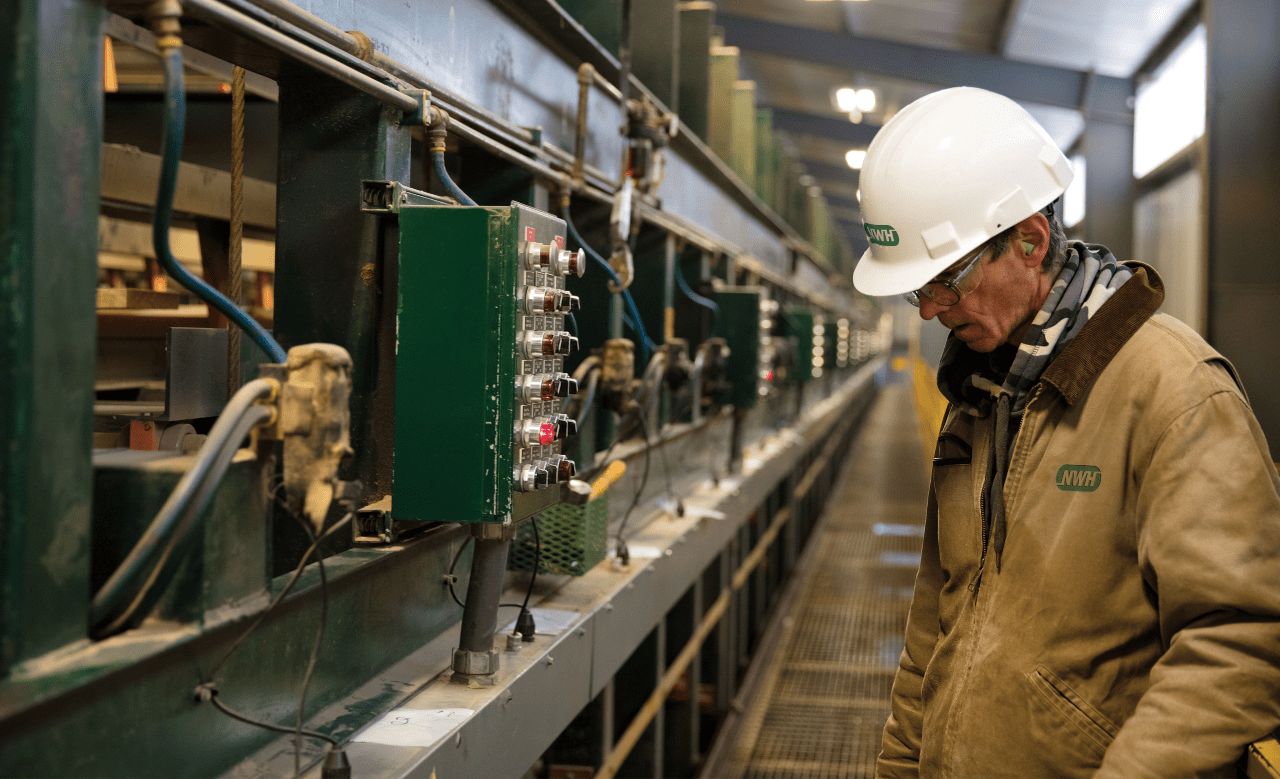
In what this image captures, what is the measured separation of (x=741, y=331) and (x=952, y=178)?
321 cm

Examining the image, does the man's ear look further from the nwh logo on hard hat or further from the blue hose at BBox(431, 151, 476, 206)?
the blue hose at BBox(431, 151, 476, 206)

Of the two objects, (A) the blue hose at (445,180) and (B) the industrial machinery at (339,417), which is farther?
(A) the blue hose at (445,180)

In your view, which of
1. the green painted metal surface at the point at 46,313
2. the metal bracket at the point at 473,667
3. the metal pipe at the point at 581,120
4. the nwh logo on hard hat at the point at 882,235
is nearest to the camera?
the green painted metal surface at the point at 46,313

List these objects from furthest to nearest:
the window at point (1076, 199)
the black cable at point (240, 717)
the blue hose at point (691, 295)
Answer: the window at point (1076, 199), the blue hose at point (691, 295), the black cable at point (240, 717)

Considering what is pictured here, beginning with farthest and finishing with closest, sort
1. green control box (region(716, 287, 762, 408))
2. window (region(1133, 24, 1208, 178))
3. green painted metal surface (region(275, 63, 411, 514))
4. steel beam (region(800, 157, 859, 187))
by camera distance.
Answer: steel beam (region(800, 157, 859, 187))
window (region(1133, 24, 1208, 178))
green control box (region(716, 287, 762, 408))
green painted metal surface (region(275, 63, 411, 514))

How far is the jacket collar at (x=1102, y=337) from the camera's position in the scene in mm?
1408

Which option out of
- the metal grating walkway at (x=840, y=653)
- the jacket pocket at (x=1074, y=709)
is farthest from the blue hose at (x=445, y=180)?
the metal grating walkway at (x=840, y=653)

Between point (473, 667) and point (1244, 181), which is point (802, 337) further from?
point (473, 667)

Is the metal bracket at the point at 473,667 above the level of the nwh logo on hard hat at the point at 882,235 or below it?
below

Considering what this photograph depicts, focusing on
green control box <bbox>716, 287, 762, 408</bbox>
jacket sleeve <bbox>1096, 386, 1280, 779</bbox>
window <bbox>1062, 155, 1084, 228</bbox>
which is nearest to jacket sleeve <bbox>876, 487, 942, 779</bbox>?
jacket sleeve <bbox>1096, 386, 1280, 779</bbox>

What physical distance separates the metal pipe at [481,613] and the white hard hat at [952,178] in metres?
0.83

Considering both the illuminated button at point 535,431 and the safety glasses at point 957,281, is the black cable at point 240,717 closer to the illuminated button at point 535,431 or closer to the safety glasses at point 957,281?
the illuminated button at point 535,431

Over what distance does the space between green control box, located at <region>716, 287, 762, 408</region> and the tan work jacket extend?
318cm

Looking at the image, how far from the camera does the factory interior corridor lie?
460 centimetres
